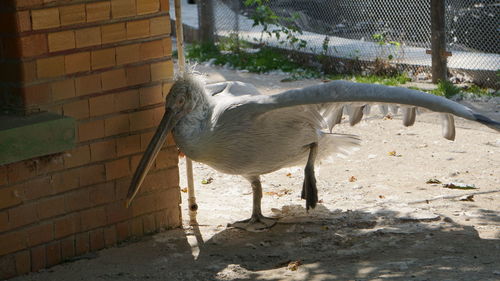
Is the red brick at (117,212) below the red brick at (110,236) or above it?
above

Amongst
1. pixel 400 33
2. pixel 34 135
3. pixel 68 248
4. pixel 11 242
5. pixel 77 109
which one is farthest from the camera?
pixel 400 33

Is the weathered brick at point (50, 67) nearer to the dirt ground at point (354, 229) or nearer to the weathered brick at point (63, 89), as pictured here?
the weathered brick at point (63, 89)

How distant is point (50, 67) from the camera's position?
4215mm

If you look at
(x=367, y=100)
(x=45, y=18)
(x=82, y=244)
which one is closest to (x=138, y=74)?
(x=45, y=18)

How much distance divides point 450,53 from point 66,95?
5.82m

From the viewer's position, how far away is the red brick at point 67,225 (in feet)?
14.4

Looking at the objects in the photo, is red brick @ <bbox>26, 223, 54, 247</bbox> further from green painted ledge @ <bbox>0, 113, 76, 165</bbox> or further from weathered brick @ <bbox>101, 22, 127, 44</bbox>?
weathered brick @ <bbox>101, 22, 127, 44</bbox>

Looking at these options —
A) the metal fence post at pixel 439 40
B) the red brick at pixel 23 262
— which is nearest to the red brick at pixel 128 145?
the red brick at pixel 23 262

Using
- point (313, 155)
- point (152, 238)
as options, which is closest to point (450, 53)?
point (313, 155)

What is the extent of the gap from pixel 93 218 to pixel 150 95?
797mm

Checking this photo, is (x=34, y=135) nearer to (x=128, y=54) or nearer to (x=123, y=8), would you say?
(x=128, y=54)

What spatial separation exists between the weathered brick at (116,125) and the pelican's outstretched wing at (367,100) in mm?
727

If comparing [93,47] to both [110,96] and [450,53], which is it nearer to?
[110,96]

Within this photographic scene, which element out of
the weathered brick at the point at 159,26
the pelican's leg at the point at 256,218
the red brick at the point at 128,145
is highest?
the weathered brick at the point at 159,26
